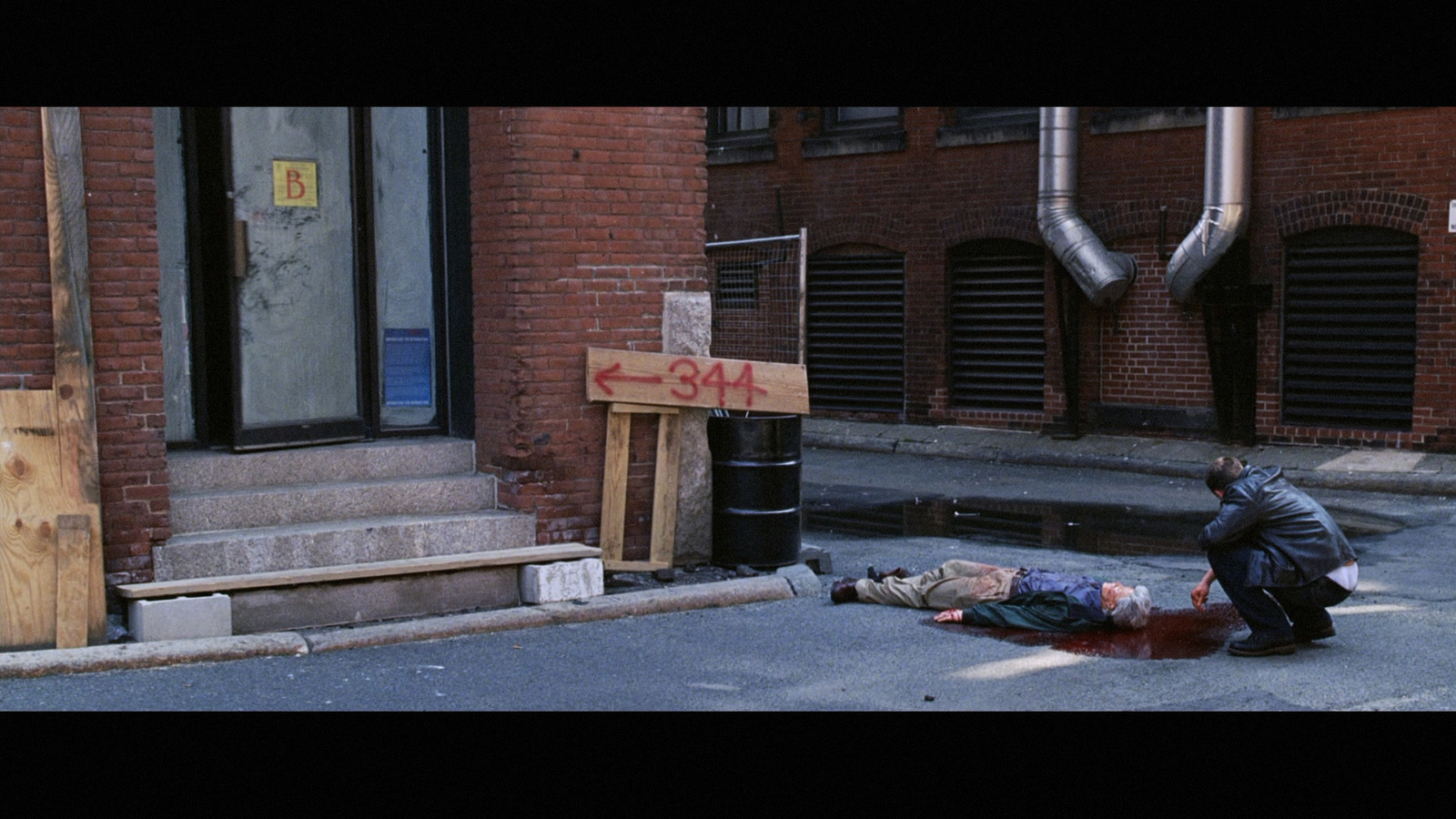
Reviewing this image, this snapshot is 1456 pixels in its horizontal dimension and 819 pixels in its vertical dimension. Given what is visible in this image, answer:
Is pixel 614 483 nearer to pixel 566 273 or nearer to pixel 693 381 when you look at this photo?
pixel 693 381

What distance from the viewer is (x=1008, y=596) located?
349 inches

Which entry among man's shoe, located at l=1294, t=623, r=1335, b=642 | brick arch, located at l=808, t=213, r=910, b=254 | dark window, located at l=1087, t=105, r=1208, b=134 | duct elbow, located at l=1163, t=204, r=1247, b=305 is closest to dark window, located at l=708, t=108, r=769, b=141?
brick arch, located at l=808, t=213, r=910, b=254

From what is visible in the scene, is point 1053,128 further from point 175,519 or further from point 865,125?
point 175,519

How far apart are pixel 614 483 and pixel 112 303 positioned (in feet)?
10.5

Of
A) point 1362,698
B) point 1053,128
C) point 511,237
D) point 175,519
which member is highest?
point 1053,128

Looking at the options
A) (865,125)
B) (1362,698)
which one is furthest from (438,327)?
(865,125)

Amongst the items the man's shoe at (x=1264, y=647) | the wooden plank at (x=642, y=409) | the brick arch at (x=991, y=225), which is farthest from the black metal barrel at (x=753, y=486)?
the brick arch at (x=991, y=225)

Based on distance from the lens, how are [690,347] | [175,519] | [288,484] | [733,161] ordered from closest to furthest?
Answer: [175,519], [288,484], [690,347], [733,161]

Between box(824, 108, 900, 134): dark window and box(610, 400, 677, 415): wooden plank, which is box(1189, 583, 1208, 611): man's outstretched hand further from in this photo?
box(824, 108, 900, 134): dark window

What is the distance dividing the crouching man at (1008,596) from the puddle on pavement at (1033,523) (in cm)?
250

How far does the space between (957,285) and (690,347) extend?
9702 mm

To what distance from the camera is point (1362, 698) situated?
7.16 meters

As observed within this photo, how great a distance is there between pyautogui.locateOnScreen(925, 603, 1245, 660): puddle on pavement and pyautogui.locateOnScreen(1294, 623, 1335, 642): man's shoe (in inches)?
14.8

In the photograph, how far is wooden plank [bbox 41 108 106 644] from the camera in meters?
7.92
